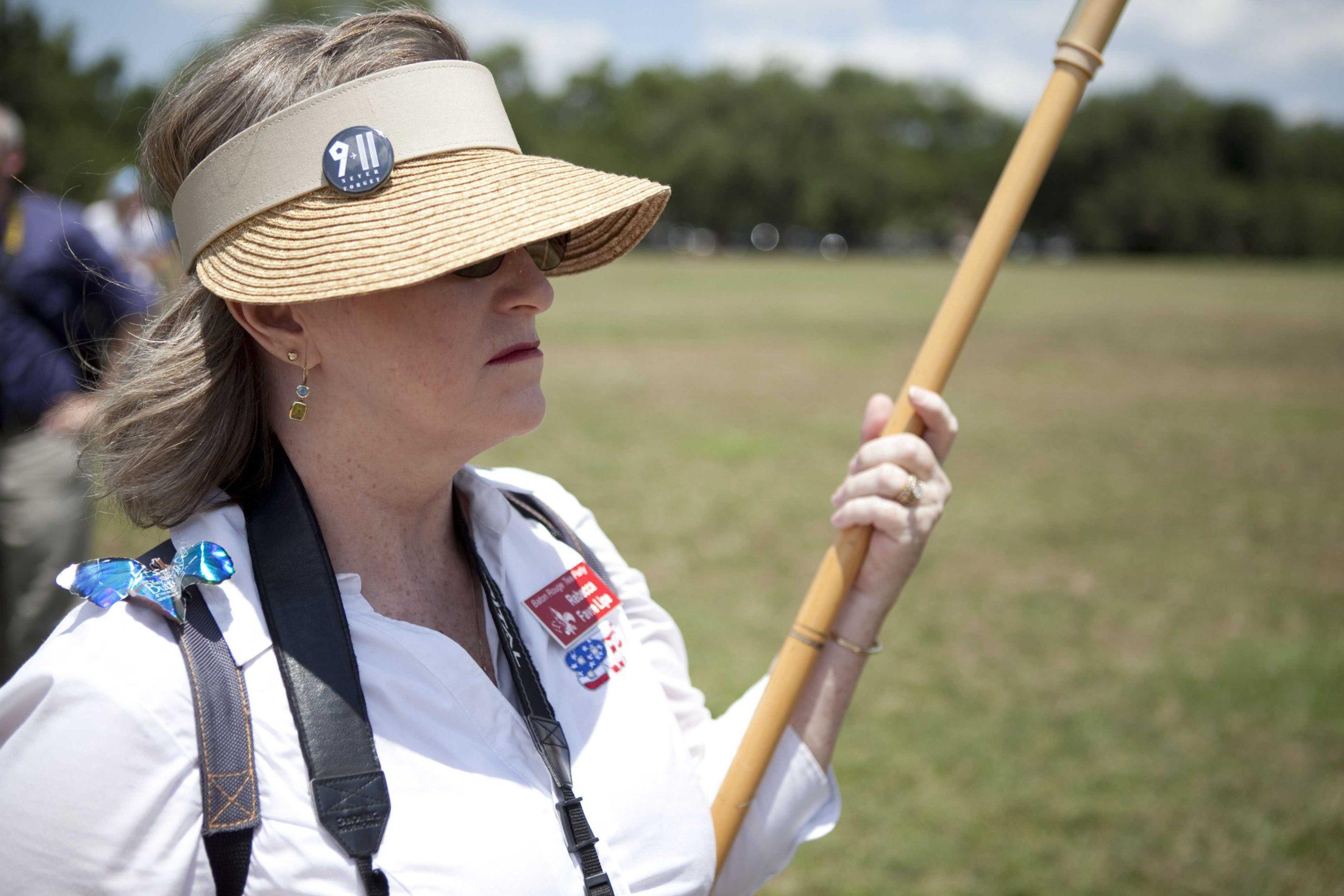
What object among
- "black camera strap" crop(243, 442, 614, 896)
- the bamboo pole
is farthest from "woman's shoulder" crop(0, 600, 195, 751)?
A: the bamboo pole

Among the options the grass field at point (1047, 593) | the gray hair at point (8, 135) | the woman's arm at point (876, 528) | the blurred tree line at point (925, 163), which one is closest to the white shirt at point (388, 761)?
the woman's arm at point (876, 528)

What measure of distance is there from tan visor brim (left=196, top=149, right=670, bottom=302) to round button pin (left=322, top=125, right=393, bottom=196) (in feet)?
0.07

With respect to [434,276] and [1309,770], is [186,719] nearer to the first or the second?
[434,276]

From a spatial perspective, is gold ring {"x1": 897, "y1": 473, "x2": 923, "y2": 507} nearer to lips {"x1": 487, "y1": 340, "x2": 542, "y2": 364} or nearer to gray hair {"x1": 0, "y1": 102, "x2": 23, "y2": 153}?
lips {"x1": 487, "y1": 340, "x2": 542, "y2": 364}

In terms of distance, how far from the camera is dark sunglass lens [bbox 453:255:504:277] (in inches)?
59.8

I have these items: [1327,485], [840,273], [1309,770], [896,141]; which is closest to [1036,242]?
[896,141]

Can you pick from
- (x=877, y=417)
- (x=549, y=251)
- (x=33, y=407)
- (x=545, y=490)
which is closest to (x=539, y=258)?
(x=549, y=251)

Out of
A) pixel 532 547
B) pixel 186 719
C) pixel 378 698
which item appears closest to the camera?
pixel 186 719

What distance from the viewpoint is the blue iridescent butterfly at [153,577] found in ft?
4.44

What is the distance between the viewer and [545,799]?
1516 mm

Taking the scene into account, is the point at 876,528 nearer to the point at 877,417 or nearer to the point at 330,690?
the point at 877,417

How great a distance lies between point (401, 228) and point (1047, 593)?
6248 millimetres

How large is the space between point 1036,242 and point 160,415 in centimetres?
9138

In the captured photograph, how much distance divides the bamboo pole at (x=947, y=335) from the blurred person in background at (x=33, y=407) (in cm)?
304
